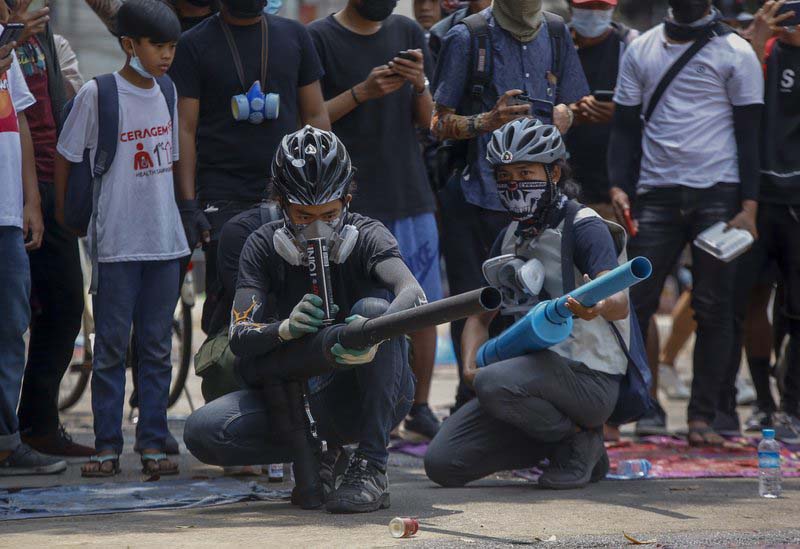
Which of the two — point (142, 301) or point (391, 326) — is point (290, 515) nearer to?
point (391, 326)

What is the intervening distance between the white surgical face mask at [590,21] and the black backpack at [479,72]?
0.66 m

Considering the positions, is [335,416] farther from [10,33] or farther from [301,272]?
[10,33]

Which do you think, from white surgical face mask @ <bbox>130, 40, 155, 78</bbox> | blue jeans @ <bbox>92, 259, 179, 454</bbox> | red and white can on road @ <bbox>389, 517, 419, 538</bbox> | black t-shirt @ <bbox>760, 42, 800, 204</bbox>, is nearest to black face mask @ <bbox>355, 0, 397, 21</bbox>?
white surgical face mask @ <bbox>130, 40, 155, 78</bbox>

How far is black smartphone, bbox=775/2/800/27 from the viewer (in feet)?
23.8

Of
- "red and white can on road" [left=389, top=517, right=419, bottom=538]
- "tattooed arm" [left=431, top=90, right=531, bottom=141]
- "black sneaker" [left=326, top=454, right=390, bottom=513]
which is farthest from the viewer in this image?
"tattooed arm" [left=431, top=90, right=531, bottom=141]

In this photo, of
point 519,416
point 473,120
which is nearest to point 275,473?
point 519,416

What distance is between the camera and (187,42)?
6.51 metres

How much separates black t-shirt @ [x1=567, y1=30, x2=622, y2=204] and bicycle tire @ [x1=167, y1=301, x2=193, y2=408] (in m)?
2.36

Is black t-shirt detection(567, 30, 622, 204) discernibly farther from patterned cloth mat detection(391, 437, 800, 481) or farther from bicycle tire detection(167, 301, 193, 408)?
bicycle tire detection(167, 301, 193, 408)

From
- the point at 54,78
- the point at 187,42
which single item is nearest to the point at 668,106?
the point at 187,42

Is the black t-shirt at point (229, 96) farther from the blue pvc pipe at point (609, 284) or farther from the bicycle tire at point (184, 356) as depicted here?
the blue pvc pipe at point (609, 284)

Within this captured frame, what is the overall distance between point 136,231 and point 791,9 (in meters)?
3.53

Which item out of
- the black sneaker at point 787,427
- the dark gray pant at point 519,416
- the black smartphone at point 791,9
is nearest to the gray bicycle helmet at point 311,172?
the dark gray pant at point 519,416

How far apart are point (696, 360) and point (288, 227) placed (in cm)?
282
